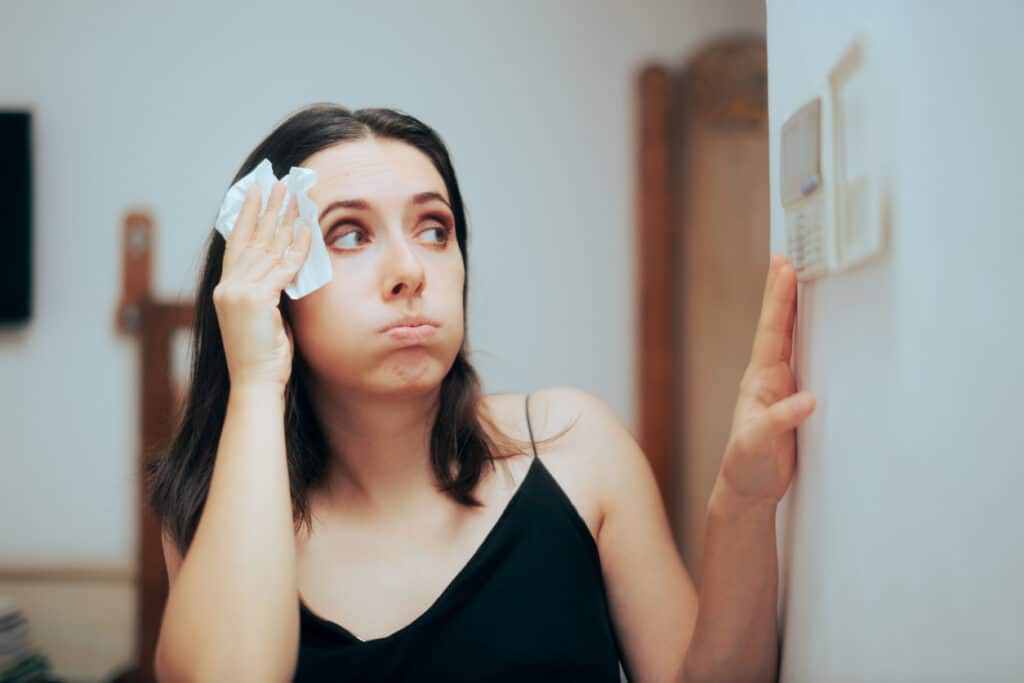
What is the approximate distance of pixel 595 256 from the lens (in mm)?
1938

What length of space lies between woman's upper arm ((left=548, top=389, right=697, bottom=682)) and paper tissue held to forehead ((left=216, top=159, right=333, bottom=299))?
14.5 inches

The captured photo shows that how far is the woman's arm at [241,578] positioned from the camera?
70 cm

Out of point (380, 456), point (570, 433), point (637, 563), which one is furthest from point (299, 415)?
point (637, 563)

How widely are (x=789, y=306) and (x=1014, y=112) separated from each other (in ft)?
0.92

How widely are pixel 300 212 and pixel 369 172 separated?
85 mm

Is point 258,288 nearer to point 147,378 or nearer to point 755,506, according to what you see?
point 755,506

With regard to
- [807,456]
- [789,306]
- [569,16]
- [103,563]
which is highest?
[569,16]

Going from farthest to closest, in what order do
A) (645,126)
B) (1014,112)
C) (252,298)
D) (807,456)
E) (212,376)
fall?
(645,126), (212,376), (252,298), (807,456), (1014,112)

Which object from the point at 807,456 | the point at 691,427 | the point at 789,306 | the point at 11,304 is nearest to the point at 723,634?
the point at 807,456

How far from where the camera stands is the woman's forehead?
0.83 metres

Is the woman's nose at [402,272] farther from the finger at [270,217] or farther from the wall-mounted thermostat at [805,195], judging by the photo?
the wall-mounted thermostat at [805,195]

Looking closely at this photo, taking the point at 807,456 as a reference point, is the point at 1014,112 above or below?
above

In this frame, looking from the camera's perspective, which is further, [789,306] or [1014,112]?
[789,306]

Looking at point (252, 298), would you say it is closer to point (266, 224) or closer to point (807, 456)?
point (266, 224)
